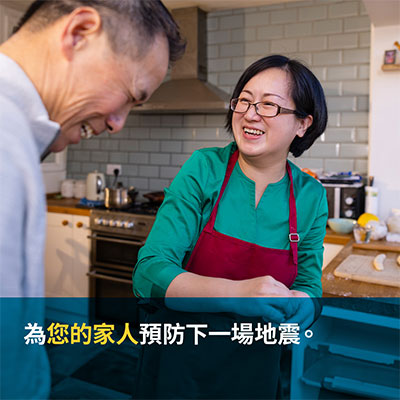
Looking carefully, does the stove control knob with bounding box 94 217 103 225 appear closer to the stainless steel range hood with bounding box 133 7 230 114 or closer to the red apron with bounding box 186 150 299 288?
the stainless steel range hood with bounding box 133 7 230 114

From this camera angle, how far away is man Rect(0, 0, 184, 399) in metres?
0.49

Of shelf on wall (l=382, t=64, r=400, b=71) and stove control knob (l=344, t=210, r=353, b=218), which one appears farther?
stove control knob (l=344, t=210, r=353, b=218)

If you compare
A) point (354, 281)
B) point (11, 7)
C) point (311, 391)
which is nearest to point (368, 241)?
point (354, 281)

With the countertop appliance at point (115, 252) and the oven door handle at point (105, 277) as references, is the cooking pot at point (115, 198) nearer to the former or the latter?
the countertop appliance at point (115, 252)

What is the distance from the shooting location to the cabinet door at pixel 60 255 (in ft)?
13.8

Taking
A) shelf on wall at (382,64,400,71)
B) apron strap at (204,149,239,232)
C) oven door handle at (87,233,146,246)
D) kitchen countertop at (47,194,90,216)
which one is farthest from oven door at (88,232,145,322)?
apron strap at (204,149,239,232)

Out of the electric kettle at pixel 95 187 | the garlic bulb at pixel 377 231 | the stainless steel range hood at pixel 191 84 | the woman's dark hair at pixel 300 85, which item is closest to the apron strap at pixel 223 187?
the woman's dark hair at pixel 300 85

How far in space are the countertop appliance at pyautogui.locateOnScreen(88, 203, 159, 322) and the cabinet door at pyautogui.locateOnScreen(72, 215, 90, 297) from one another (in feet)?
0.28

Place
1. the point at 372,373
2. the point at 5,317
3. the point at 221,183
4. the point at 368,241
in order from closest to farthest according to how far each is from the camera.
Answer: the point at 5,317, the point at 221,183, the point at 372,373, the point at 368,241

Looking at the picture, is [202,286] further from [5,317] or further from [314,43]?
[314,43]

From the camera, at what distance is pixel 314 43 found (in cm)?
398

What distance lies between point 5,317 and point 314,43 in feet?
12.9

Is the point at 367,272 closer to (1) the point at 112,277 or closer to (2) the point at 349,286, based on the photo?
(2) the point at 349,286

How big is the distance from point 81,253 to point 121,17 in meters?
3.75
